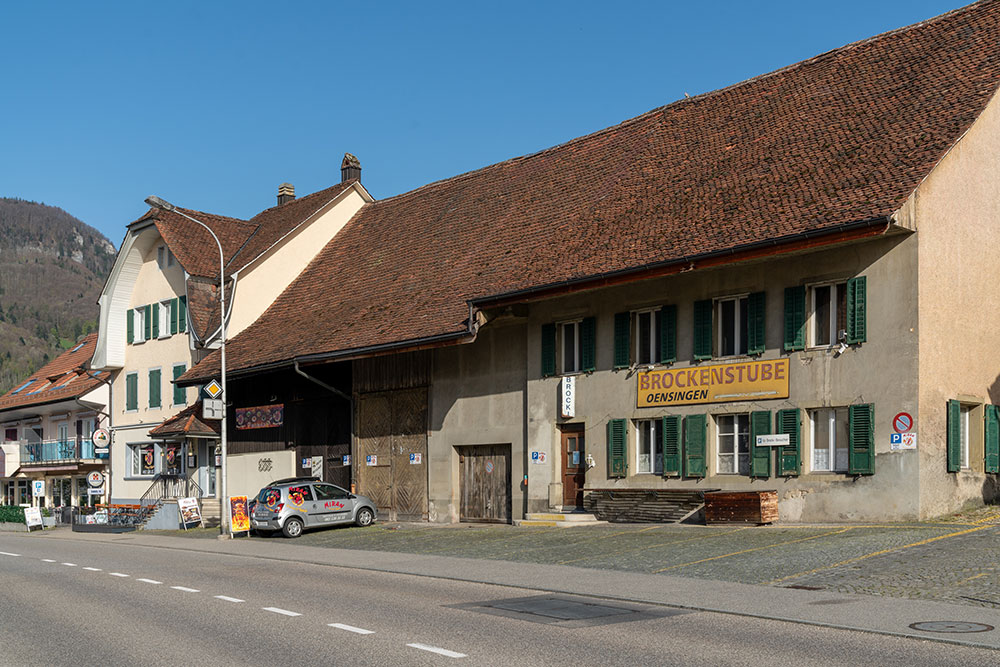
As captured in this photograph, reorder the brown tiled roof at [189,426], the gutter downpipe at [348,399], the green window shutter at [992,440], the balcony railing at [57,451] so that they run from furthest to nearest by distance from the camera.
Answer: the balcony railing at [57,451] → the brown tiled roof at [189,426] → the gutter downpipe at [348,399] → the green window shutter at [992,440]

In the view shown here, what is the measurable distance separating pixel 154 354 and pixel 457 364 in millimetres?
20150

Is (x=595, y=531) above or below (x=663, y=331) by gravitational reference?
below

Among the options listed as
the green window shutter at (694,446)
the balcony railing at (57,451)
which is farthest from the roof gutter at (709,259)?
the balcony railing at (57,451)

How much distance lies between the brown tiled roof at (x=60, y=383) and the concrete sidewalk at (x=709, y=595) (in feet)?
108

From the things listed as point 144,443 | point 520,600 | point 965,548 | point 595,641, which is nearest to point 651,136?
point 965,548

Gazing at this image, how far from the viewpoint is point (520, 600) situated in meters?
14.2

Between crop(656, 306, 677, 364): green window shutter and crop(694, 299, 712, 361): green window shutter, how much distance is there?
2.15 feet

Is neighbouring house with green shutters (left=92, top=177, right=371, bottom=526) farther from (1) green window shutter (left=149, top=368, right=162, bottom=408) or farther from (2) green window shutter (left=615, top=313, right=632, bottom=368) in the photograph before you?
(2) green window shutter (left=615, top=313, right=632, bottom=368)

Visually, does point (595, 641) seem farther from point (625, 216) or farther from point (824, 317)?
point (625, 216)

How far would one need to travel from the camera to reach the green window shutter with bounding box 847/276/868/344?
21.5 metres

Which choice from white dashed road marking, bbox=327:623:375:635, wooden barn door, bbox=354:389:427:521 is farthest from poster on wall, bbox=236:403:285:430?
white dashed road marking, bbox=327:623:375:635

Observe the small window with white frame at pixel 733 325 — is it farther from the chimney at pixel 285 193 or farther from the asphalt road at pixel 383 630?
the chimney at pixel 285 193

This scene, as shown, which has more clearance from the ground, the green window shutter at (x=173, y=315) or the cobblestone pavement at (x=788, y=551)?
the green window shutter at (x=173, y=315)

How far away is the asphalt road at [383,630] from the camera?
980 centimetres
